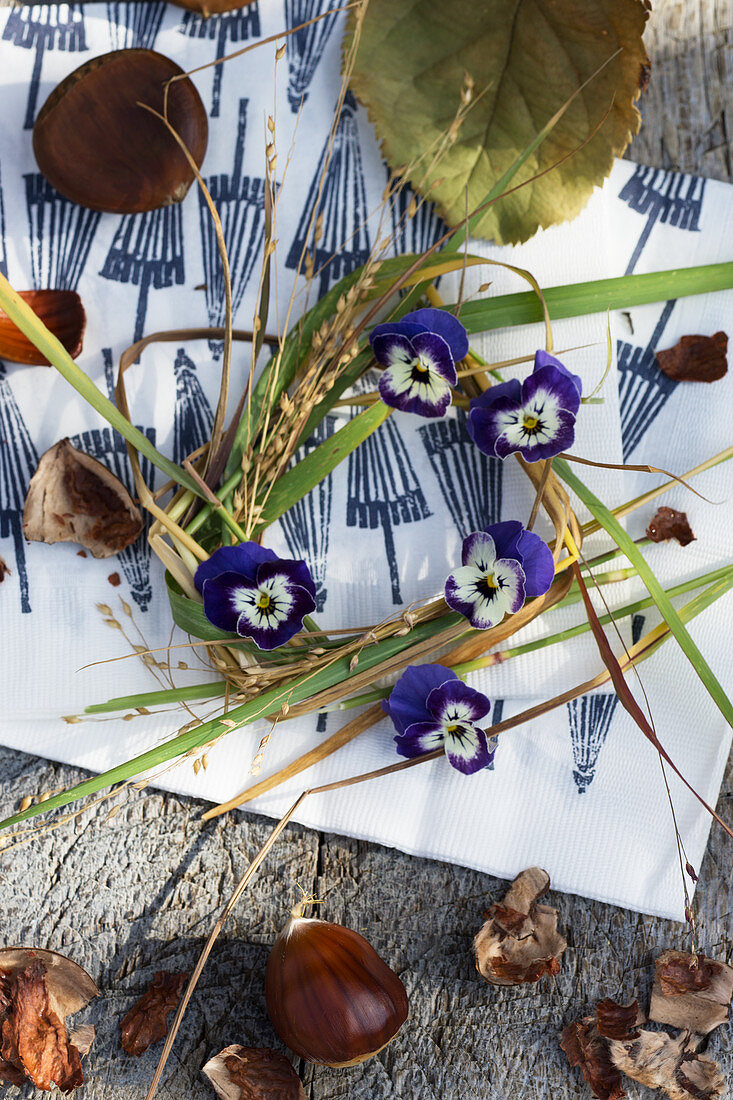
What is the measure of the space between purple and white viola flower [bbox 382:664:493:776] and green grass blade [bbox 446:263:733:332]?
0.30 metres

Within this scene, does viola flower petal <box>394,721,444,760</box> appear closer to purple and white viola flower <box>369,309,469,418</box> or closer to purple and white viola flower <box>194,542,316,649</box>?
purple and white viola flower <box>194,542,316,649</box>

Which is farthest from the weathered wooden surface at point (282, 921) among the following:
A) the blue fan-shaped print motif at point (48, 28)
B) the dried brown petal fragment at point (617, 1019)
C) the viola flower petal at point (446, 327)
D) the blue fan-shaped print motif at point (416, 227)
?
the blue fan-shaped print motif at point (48, 28)

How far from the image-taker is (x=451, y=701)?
64cm

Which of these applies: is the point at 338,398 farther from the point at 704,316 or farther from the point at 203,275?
the point at 704,316

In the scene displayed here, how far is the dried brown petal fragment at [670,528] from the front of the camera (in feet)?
2.36

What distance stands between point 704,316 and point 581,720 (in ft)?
1.28

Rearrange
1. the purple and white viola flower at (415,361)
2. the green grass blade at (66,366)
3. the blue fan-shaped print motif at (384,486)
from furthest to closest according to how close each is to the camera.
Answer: the blue fan-shaped print motif at (384,486), the purple and white viola flower at (415,361), the green grass blade at (66,366)

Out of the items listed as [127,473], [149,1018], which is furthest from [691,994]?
[127,473]

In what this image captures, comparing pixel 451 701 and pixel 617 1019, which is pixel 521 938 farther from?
pixel 451 701

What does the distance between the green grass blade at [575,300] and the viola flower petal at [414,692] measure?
292mm

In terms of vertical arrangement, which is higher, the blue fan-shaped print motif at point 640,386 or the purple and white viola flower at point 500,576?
the blue fan-shaped print motif at point 640,386

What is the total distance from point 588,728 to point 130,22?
0.78m

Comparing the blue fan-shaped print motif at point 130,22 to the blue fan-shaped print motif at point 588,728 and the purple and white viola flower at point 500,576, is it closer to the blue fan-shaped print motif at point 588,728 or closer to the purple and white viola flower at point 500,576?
the purple and white viola flower at point 500,576

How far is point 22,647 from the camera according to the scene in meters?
0.71
